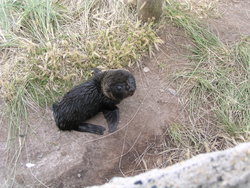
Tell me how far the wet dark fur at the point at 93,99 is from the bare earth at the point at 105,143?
3.8 inches

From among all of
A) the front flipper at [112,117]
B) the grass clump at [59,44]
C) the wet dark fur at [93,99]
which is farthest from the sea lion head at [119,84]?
the grass clump at [59,44]

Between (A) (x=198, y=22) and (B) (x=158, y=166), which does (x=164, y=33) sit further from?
(B) (x=158, y=166)

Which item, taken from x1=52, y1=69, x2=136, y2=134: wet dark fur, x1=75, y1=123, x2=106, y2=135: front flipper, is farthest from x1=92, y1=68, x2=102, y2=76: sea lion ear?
x1=75, y1=123, x2=106, y2=135: front flipper

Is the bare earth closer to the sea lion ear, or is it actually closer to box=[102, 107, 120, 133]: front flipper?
box=[102, 107, 120, 133]: front flipper

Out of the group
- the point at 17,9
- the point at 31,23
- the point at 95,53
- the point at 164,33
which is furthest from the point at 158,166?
the point at 17,9

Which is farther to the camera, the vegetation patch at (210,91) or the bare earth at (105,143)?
the vegetation patch at (210,91)

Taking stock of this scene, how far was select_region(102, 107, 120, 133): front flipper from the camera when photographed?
3.46 m

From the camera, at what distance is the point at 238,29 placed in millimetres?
4434

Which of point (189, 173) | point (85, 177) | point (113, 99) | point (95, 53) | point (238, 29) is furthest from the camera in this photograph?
point (238, 29)

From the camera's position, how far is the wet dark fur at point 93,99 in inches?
127

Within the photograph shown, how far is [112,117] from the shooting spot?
352cm

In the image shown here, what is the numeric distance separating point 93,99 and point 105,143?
462 mm

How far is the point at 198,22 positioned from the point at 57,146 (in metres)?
2.44

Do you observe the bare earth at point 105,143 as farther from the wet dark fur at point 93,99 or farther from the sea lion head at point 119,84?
the sea lion head at point 119,84
